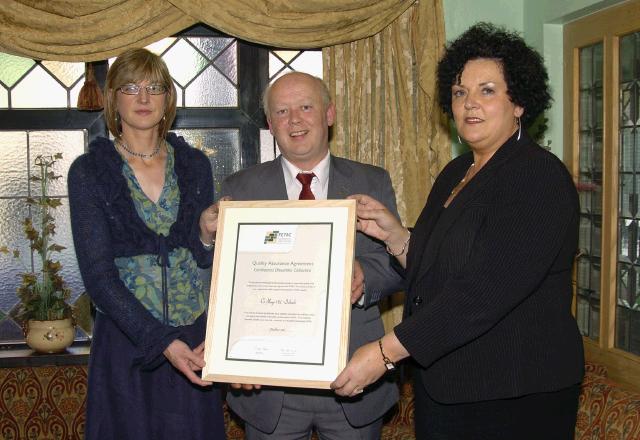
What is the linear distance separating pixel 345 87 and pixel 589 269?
1672mm

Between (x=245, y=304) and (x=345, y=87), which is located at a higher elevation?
(x=345, y=87)

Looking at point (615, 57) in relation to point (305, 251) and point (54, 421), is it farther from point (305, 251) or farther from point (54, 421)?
point (54, 421)

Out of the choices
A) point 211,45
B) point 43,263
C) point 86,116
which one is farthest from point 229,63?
point 43,263

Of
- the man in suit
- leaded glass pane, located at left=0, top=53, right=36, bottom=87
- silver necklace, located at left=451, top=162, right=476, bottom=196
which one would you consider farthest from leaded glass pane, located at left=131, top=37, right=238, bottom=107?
silver necklace, located at left=451, top=162, right=476, bottom=196

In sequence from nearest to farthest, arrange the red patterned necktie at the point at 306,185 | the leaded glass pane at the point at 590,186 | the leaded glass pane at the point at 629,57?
the red patterned necktie at the point at 306,185, the leaded glass pane at the point at 629,57, the leaded glass pane at the point at 590,186

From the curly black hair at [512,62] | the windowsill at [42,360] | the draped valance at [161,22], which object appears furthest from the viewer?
the windowsill at [42,360]

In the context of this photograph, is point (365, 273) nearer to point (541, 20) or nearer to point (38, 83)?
point (541, 20)

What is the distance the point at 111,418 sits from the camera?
254cm

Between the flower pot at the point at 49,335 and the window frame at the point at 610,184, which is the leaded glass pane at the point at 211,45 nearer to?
the flower pot at the point at 49,335

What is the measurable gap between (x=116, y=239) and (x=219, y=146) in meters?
2.17

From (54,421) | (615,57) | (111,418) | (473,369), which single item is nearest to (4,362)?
(54,421)

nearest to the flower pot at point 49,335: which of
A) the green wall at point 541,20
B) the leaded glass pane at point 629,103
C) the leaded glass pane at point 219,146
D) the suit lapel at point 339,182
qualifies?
the leaded glass pane at point 219,146

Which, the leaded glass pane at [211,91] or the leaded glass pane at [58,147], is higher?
the leaded glass pane at [211,91]

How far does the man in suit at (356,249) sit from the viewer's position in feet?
8.29
